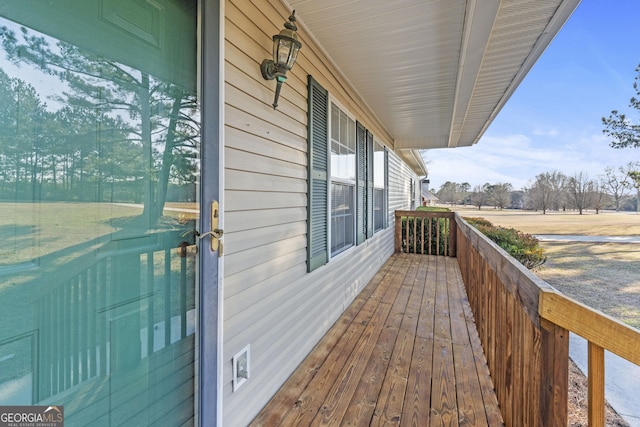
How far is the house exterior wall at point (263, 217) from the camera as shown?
5.33ft

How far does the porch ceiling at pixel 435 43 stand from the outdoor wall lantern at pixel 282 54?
46 cm

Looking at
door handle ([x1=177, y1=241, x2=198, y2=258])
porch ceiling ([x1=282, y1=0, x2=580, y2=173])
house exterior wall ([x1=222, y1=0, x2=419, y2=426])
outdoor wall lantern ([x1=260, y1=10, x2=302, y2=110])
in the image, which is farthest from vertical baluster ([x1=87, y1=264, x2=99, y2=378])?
porch ceiling ([x1=282, y1=0, x2=580, y2=173])

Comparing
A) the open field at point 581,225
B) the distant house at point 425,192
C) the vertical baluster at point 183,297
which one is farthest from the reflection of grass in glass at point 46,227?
the distant house at point 425,192

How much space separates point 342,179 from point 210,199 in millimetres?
2257

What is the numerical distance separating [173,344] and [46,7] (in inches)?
50.8

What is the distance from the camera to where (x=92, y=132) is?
39.4 inches

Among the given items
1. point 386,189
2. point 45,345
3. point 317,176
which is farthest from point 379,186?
point 45,345

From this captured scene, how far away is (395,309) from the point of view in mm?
3615

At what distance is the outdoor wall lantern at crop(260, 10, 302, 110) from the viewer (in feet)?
6.10

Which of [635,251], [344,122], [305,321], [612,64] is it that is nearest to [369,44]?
[344,122]

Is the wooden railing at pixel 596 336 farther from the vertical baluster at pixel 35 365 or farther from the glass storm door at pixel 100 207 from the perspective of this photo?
the vertical baluster at pixel 35 365

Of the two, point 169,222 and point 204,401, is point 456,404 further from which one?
point 169,222

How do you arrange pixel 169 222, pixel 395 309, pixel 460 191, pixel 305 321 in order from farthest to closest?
pixel 460 191 → pixel 395 309 → pixel 305 321 → pixel 169 222

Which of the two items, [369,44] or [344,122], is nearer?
[369,44]
